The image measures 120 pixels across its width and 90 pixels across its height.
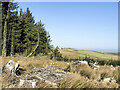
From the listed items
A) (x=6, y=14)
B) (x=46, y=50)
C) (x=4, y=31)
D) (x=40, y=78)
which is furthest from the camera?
(x=46, y=50)

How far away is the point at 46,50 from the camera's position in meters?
21.9

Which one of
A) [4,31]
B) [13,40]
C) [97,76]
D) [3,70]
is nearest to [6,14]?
[4,31]

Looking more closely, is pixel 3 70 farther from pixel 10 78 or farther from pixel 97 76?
pixel 97 76

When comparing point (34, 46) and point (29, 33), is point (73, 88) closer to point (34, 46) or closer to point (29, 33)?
point (34, 46)

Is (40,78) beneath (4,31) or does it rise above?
beneath

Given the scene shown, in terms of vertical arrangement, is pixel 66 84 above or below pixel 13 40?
below

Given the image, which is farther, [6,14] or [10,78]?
[6,14]

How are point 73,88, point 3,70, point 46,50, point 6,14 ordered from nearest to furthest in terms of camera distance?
point 73,88, point 3,70, point 6,14, point 46,50

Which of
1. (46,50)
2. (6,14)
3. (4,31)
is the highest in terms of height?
(6,14)

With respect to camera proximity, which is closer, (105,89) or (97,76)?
(105,89)

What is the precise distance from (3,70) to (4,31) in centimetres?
1754

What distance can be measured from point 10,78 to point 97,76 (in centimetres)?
241

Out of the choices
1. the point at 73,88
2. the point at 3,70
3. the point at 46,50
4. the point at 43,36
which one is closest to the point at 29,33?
the point at 43,36

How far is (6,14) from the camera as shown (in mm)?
19891
